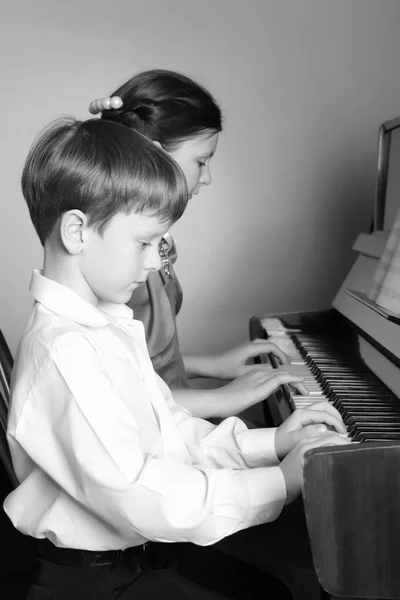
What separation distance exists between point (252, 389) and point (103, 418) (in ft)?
2.09

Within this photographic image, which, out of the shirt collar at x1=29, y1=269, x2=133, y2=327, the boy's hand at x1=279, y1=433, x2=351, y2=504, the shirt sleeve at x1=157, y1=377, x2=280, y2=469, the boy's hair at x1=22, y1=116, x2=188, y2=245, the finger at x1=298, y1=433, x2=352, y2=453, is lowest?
the shirt sleeve at x1=157, y1=377, x2=280, y2=469

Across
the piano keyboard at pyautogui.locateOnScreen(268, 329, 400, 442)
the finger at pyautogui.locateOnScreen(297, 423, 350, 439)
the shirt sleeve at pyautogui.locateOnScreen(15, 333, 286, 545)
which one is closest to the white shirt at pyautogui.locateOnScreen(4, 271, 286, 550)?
the shirt sleeve at pyautogui.locateOnScreen(15, 333, 286, 545)

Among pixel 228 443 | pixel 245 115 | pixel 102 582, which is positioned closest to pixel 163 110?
pixel 228 443

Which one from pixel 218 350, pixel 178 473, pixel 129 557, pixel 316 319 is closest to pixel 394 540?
pixel 178 473

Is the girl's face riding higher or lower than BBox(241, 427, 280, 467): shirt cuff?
higher

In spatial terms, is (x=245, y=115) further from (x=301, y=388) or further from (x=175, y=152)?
(x=301, y=388)

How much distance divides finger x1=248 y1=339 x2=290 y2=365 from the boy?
22.1 inches

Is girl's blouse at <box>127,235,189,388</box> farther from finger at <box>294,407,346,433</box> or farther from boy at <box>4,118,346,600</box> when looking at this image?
finger at <box>294,407,346,433</box>

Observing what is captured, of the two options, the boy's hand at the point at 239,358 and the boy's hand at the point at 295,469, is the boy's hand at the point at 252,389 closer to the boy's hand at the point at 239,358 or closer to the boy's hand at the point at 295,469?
the boy's hand at the point at 239,358

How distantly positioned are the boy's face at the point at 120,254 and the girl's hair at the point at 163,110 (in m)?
0.51

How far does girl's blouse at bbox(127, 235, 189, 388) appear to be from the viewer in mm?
1764

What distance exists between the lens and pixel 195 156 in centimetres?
172

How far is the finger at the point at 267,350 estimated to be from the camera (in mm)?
1868

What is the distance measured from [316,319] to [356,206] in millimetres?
998
